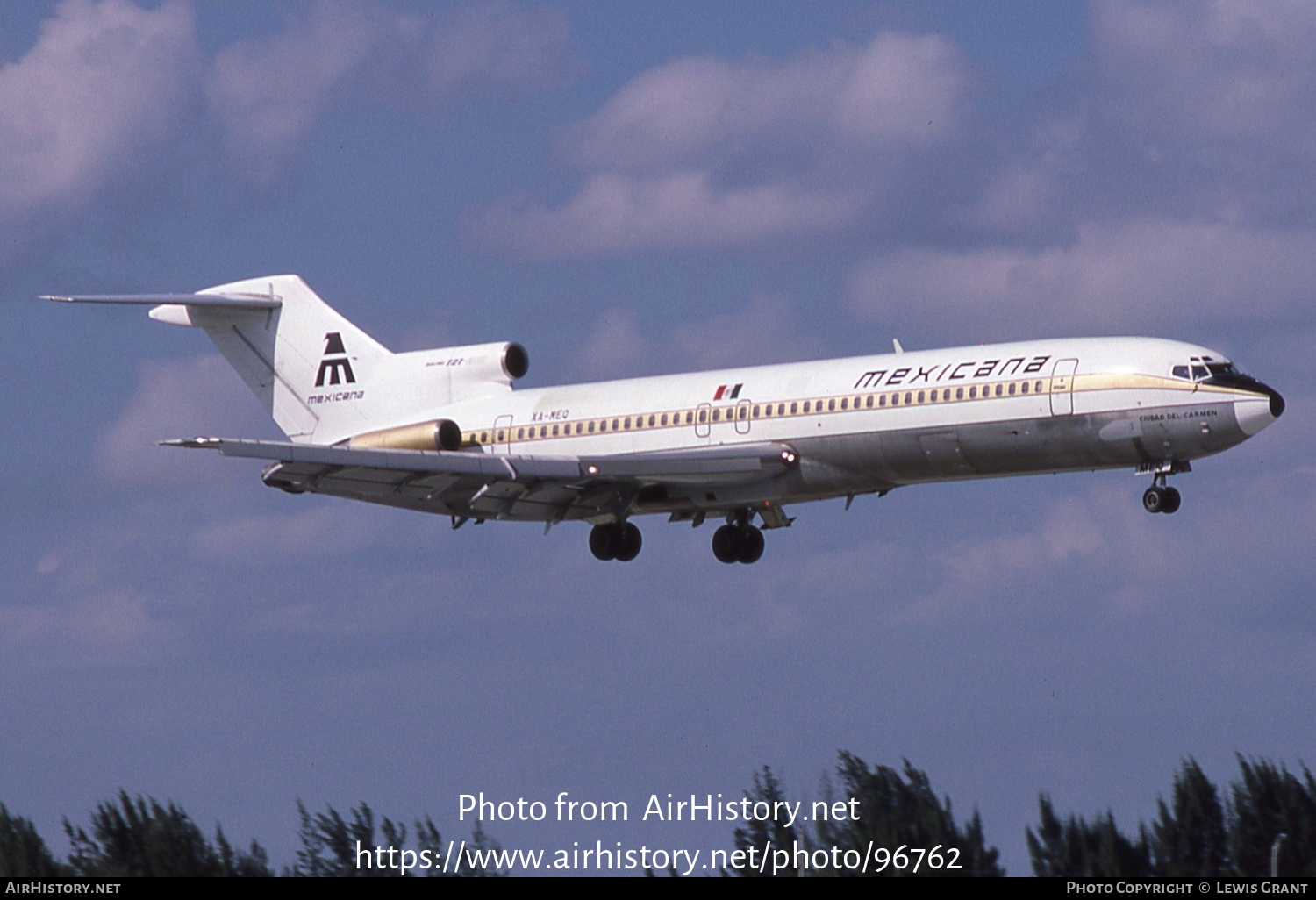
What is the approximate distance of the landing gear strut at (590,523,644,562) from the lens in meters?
44.9

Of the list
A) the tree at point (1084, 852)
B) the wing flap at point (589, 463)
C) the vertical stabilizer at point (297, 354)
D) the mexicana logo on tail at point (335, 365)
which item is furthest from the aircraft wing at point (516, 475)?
the tree at point (1084, 852)

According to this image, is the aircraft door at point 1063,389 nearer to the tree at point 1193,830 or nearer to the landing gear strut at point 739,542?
the landing gear strut at point 739,542

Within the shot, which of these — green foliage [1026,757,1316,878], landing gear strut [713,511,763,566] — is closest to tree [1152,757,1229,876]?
green foliage [1026,757,1316,878]

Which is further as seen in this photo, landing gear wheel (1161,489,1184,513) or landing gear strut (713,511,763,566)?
landing gear strut (713,511,763,566)

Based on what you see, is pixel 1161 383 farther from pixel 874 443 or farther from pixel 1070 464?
pixel 874 443

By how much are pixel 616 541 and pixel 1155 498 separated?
11.3 m

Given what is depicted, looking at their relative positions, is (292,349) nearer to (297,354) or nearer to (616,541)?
(297,354)

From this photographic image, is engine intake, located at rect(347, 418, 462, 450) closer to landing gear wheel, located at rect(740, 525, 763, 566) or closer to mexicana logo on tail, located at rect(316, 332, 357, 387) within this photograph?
mexicana logo on tail, located at rect(316, 332, 357, 387)

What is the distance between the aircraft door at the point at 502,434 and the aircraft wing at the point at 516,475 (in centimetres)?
70

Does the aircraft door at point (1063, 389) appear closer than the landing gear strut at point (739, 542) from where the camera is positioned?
Yes

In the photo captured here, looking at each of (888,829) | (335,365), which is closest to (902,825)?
(888,829)

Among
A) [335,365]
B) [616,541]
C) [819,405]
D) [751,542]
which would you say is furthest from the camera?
[335,365]

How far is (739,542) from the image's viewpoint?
46.3 m

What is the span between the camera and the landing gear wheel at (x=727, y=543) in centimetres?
4631
